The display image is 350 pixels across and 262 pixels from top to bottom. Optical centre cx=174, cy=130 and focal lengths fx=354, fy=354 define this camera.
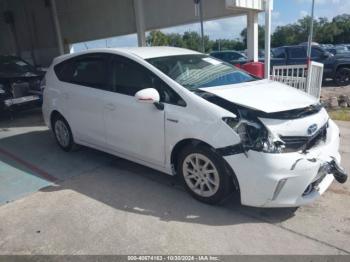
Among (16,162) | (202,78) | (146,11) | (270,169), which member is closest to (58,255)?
(270,169)

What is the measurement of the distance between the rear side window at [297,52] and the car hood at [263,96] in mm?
10756

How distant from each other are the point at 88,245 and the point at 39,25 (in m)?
17.8

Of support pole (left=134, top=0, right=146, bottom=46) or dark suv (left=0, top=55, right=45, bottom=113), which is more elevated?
support pole (left=134, top=0, right=146, bottom=46)

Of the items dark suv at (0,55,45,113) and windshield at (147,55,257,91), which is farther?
dark suv at (0,55,45,113)

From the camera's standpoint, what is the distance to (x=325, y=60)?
14.1 meters

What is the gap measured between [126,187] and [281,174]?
2.02 meters

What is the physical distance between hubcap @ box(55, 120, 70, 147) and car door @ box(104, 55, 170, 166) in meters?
1.24

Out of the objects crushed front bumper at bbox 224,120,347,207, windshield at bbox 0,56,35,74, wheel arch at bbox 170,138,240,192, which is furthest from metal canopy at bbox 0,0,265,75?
crushed front bumper at bbox 224,120,347,207

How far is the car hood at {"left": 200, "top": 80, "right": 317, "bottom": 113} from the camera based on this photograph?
3.51 m

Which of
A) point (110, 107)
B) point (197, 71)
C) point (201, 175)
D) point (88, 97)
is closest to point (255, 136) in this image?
point (201, 175)

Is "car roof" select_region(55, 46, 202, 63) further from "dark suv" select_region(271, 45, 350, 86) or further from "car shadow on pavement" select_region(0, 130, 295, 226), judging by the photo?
"dark suv" select_region(271, 45, 350, 86)

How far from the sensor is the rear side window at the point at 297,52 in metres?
14.1

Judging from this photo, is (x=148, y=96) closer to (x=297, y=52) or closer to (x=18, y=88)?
(x=18, y=88)

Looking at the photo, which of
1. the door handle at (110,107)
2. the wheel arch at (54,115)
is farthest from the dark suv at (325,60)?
the door handle at (110,107)
